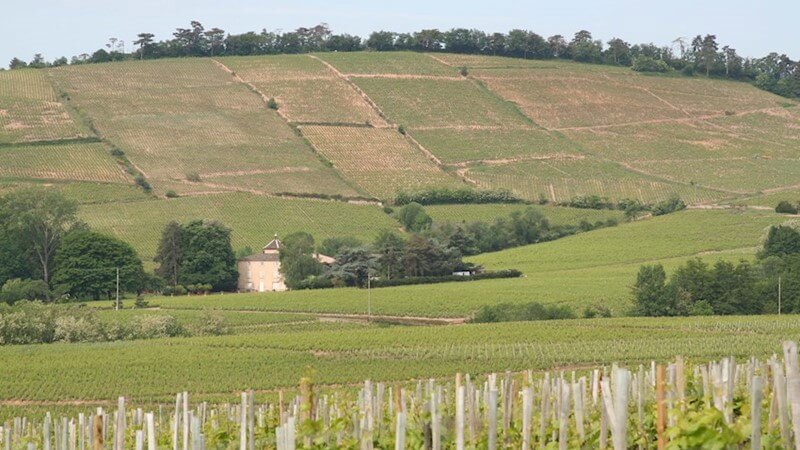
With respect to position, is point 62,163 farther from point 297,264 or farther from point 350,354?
point 350,354

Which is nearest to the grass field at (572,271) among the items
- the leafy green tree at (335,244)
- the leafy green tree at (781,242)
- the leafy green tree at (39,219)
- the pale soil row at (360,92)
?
the leafy green tree at (781,242)

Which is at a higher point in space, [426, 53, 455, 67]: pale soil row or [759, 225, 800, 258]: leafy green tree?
[426, 53, 455, 67]: pale soil row

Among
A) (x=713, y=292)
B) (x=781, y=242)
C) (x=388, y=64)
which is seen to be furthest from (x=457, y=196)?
(x=713, y=292)

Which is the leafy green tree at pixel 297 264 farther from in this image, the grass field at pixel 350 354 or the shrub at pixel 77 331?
the shrub at pixel 77 331

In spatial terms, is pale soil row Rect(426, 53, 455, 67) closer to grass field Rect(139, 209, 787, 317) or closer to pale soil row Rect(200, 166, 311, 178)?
pale soil row Rect(200, 166, 311, 178)

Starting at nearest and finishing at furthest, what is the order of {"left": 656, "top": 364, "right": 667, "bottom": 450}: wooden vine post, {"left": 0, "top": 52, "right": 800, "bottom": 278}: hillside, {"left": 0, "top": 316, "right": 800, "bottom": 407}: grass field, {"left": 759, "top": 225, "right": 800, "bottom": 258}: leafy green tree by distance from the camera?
{"left": 656, "top": 364, "right": 667, "bottom": 450}: wooden vine post, {"left": 0, "top": 316, "right": 800, "bottom": 407}: grass field, {"left": 759, "top": 225, "right": 800, "bottom": 258}: leafy green tree, {"left": 0, "top": 52, "right": 800, "bottom": 278}: hillside

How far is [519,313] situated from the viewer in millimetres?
74438

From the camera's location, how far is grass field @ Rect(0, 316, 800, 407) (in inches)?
1943

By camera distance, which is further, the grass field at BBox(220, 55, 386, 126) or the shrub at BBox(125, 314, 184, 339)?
the grass field at BBox(220, 55, 386, 126)

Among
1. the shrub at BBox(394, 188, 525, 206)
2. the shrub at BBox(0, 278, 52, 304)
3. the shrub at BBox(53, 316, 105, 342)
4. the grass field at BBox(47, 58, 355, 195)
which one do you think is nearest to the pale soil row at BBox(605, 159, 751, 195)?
the shrub at BBox(394, 188, 525, 206)

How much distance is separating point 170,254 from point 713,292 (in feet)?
126

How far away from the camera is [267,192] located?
123250 millimetres

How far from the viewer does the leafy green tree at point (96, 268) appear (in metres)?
92.2

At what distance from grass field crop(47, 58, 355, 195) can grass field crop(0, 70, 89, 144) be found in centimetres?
222
